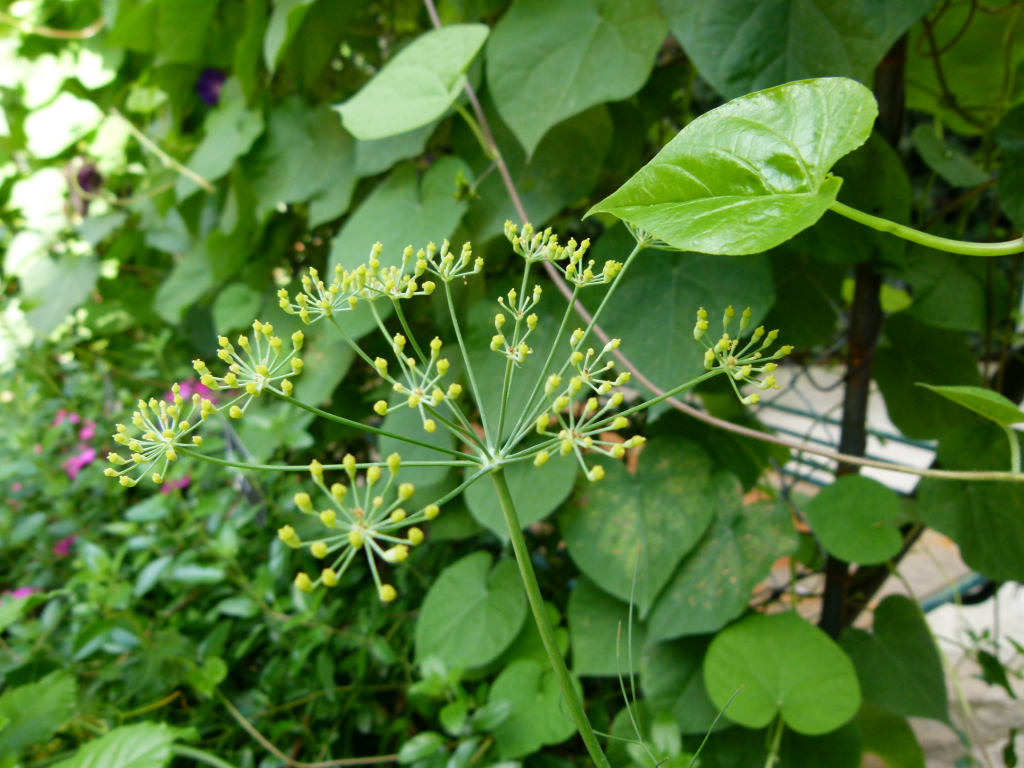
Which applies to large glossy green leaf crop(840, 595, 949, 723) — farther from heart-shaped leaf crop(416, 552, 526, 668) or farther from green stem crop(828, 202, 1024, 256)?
green stem crop(828, 202, 1024, 256)

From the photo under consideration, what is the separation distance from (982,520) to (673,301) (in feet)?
1.05

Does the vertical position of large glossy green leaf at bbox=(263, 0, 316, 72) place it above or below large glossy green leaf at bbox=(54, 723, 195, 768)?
above

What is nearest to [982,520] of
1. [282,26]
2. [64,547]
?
[282,26]

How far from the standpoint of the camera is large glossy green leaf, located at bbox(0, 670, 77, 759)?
43 cm

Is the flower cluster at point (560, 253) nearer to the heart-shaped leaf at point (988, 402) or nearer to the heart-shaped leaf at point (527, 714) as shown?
the heart-shaped leaf at point (988, 402)

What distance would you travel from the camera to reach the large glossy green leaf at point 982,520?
1.68 feet

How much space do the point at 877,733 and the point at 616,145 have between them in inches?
28.1

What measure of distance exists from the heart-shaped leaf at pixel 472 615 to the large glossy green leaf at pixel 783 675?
20 cm

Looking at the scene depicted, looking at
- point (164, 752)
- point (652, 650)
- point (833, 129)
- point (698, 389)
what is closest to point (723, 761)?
point (652, 650)

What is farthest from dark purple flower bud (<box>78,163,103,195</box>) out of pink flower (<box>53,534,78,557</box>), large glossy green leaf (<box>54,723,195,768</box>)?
large glossy green leaf (<box>54,723,195,768</box>)

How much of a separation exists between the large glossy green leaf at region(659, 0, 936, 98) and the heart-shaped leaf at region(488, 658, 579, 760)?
1.65 ft

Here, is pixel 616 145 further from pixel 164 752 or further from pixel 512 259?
pixel 164 752

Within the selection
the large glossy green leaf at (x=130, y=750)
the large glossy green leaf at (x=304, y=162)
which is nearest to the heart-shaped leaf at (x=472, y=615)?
the large glossy green leaf at (x=130, y=750)

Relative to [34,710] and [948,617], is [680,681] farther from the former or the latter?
[948,617]
